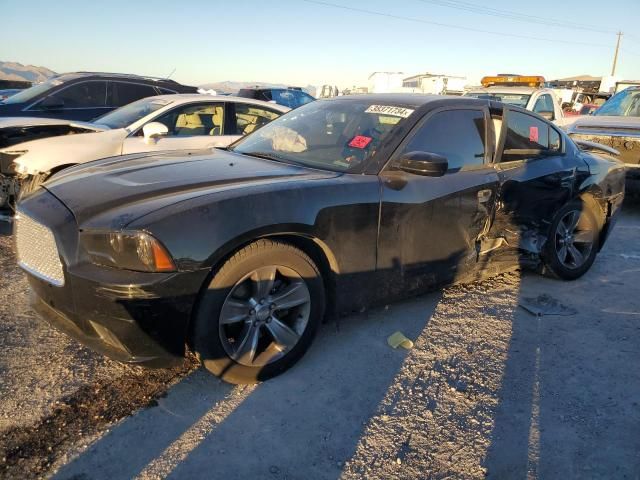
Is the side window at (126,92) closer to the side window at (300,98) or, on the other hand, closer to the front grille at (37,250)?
the front grille at (37,250)

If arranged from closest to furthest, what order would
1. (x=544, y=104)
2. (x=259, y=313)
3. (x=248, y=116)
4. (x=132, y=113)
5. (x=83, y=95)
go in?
1. (x=259, y=313)
2. (x=132, y=113)
3. (x=248, y=116)
4. (x=83, y=95)
5. (x=544, y=104)

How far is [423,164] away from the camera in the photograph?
10.4 feet

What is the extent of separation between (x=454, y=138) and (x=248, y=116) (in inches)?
146

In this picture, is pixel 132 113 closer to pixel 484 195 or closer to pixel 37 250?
pixel 37 250

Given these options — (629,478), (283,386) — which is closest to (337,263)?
(283,386)

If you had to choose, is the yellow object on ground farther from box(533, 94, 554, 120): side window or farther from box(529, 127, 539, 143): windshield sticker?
box(533, 94, 554, 120): side window

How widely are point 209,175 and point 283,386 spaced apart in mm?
1310

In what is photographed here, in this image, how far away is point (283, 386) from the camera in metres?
2.91

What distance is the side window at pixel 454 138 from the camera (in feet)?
11.7

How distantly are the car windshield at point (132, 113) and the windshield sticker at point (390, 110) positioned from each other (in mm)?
3408

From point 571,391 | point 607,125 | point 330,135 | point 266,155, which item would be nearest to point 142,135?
point 266,155

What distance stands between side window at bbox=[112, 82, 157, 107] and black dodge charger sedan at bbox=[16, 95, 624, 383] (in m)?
5.13

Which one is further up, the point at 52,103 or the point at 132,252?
the point at 52,103

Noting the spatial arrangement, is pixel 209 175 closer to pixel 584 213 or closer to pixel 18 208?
pixel 18 208
